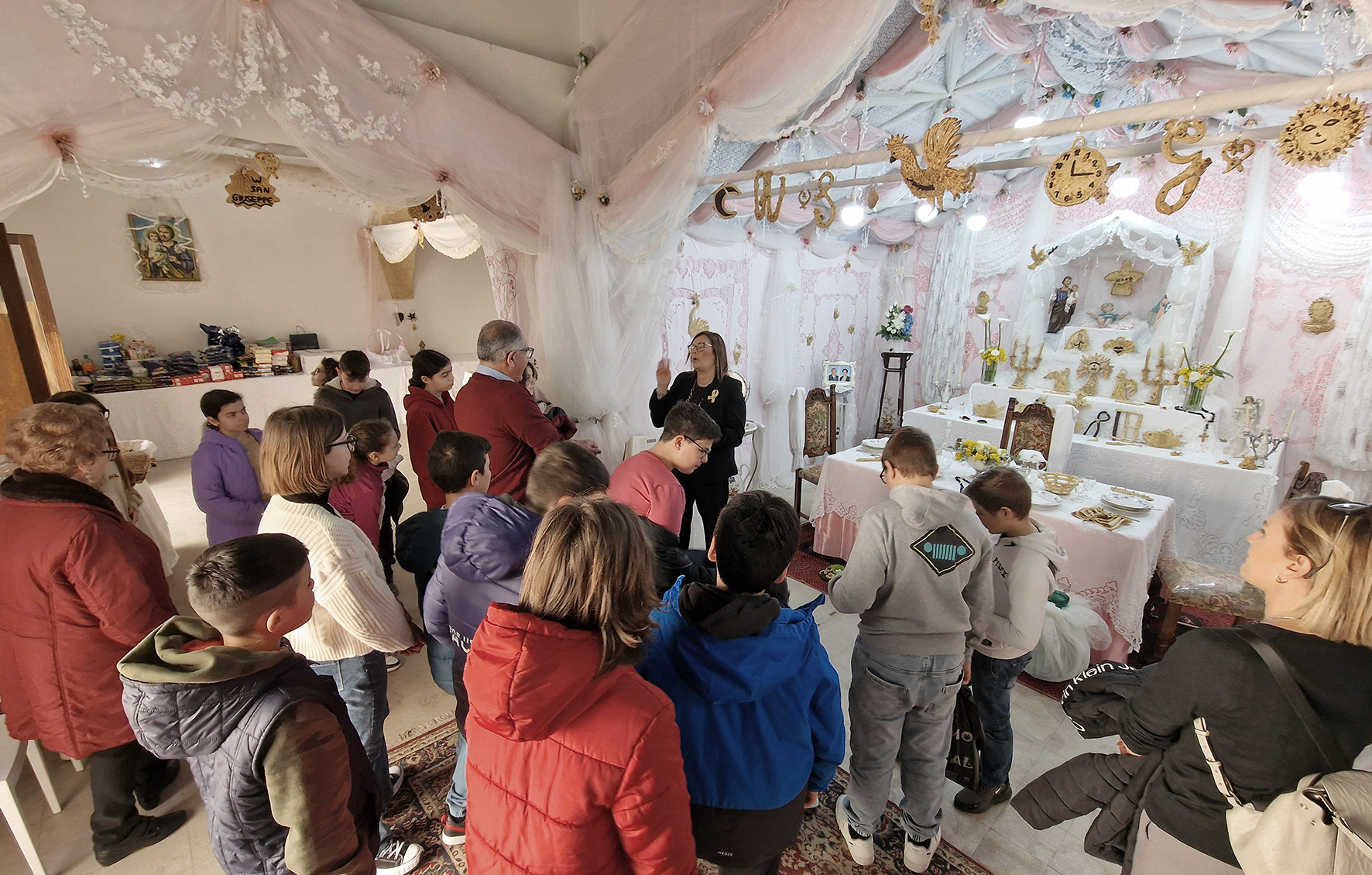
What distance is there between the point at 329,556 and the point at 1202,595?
3.96 m

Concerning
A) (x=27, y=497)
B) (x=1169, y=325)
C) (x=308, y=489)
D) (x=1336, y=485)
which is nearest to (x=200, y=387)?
(x=27, y=497)

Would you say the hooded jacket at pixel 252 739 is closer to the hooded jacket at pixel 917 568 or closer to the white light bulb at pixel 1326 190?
the hooded jacket at pixel 917 568

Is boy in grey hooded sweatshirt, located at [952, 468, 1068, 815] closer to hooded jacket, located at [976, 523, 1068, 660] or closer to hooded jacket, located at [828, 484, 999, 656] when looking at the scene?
hooded jacket, located at [976, 523, 1068, 660]

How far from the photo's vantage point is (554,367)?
12.2 ft

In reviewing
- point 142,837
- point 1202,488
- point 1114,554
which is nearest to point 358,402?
point 142,837

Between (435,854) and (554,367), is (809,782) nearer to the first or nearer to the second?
(435,854)

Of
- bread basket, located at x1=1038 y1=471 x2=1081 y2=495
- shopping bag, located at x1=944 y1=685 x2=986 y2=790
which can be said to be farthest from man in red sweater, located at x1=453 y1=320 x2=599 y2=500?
bread basket, located at x1=1038 y1=471 x2=1081 y2=495

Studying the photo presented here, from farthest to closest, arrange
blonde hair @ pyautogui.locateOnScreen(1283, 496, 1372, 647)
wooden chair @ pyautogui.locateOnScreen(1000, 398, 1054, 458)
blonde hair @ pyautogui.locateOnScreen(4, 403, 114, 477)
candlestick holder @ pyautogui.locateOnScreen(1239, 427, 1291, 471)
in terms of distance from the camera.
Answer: wooden chair @ pyautogui.locateOnScreen(1000, 398, 1054, 458) < candlestick holder @ pyautogui.locateOnScreen(1239, 427, 1291, 471) < blonde hair @ pyautogui.locateOnScreen(4, 403, 114, 477) < blonde hair @ pyautogui.locateOnScreen(1283, 496, 1372, 647)

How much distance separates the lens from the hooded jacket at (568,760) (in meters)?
0.91

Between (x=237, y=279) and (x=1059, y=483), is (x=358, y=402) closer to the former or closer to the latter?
(x=1059, y=483)

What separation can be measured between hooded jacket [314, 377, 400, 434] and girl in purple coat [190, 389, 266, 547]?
69cm

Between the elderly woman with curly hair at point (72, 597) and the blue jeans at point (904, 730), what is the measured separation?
89.4 inches

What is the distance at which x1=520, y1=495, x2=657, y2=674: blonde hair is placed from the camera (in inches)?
38.9

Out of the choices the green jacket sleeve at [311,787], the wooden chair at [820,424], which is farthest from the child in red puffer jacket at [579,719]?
the wooden chair at [820,424]
